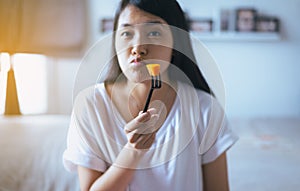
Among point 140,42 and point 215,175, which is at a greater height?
point 140,42

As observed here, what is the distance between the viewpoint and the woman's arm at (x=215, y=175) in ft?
1.43

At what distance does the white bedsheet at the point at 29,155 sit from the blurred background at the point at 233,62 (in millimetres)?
20

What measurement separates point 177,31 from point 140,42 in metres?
0.05

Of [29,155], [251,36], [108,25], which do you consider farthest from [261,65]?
[29,155]

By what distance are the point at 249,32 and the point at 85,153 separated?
86cm

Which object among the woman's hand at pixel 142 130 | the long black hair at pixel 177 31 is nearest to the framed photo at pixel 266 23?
the long black hair at pixel 177 31

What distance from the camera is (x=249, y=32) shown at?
1104mm

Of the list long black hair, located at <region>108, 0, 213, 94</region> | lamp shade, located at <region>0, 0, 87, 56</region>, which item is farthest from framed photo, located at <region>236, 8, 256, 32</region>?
long black hair, located at <region>108, 0, 213, 94</region>

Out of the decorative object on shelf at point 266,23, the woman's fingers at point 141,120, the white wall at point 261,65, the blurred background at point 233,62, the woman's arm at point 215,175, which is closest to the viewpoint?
the woman's fingers at point 141,120

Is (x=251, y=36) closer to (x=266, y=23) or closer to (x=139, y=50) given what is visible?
(x=266, y=23)

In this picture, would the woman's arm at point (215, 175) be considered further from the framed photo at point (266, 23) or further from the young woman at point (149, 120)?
A: the framed photo at point (266, 23)

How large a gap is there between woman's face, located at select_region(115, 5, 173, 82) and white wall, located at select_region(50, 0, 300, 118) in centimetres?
37

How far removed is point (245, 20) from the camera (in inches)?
45.5

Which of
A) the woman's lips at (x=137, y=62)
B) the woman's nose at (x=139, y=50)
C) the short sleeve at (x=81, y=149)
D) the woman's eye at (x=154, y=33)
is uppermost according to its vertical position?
the woman's eye at (x=154, y=33)
